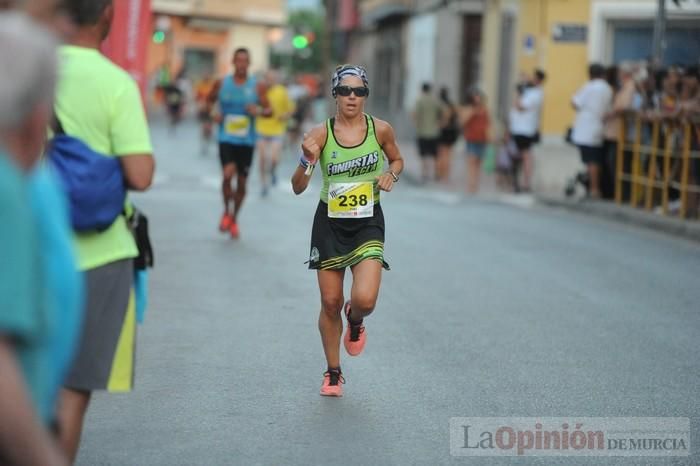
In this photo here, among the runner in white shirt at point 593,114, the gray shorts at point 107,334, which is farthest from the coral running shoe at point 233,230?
the gray shorts at point 107,334

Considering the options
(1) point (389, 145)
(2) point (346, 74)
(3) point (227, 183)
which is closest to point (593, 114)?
(3) point (227, 183)

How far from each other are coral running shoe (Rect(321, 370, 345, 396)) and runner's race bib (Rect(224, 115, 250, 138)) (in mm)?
8082

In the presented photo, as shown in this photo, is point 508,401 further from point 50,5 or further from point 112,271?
point 50,5

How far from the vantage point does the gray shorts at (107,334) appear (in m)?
4.51

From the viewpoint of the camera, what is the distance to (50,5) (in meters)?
3.80

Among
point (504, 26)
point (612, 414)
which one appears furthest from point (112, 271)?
point (504, 26)

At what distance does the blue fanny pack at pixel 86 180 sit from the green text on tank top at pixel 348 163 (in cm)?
281

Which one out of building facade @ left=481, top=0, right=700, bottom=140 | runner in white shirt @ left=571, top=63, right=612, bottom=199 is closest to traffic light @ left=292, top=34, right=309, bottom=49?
building facade @ left=481, top=0, right=700, bottom=140

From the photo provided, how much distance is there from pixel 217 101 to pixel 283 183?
11.0 metres

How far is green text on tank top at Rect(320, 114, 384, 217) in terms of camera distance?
7.35 metres

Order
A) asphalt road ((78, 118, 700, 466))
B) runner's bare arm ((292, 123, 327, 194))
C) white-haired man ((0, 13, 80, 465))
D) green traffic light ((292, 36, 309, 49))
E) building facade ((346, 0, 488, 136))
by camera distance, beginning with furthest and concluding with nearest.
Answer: green traffic light ((292, 36, 309, 49))
building facade ((346, 0, 488, 136))
runner's bare arm ((292, 123, 327, 194))
asphalt road ((78, 118, 700, 466))
white-haired man ((0, 13, 80, 465))

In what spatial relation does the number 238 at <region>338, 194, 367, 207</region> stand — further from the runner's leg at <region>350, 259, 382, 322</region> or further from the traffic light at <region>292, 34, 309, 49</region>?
the traffic light at <region>292, 34, 309, 49</region>

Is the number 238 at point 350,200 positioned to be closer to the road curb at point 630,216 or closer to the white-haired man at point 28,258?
the white-haired man at point 28,258

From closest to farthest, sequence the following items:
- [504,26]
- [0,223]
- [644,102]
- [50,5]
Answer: [0,223], [50,5], [644,102], [504,26]
